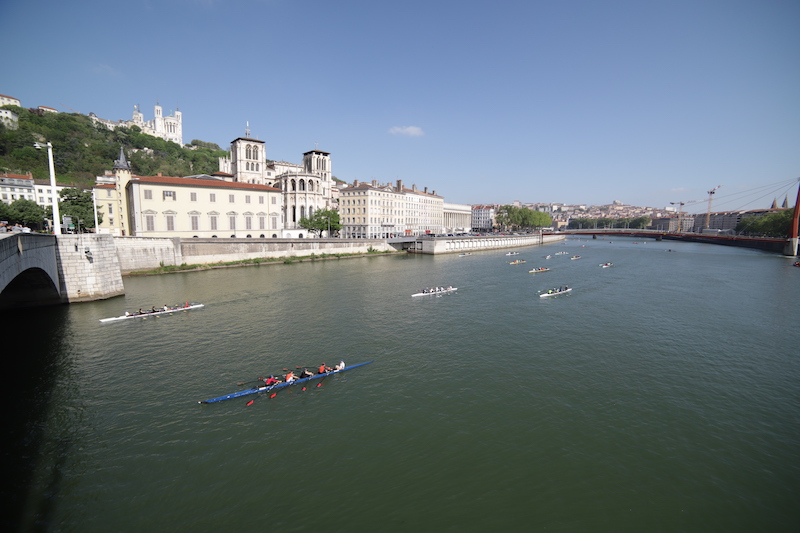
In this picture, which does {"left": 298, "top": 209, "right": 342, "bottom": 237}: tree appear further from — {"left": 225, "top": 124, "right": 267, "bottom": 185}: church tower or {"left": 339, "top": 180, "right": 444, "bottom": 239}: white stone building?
{"left": 225, "top": 124, "right": 267, "bottom": 185}: church tower

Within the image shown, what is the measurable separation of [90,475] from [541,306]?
1309 inches

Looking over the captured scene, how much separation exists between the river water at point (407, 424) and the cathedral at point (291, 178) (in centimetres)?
5956

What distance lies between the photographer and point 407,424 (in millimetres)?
15016

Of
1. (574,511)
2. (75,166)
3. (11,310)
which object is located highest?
(75,166)

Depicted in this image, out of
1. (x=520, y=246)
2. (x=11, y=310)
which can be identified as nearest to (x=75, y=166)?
(x=11, y=310)

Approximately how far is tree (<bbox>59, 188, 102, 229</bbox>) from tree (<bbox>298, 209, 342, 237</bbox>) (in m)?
35.7

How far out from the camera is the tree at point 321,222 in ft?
260

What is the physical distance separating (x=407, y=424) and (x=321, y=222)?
68957 millimetres

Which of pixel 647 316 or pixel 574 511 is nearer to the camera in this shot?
pixel 574 511

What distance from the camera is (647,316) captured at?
31.3 m

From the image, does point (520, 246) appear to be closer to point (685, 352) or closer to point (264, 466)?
point (685, 352)

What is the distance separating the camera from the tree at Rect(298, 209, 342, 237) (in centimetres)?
7938

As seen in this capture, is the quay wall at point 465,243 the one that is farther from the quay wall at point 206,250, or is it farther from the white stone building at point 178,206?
the white stone building at point 178,206

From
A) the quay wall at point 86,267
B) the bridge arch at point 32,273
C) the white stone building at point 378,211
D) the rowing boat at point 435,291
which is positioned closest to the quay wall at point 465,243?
the white stone building at point 378,211
